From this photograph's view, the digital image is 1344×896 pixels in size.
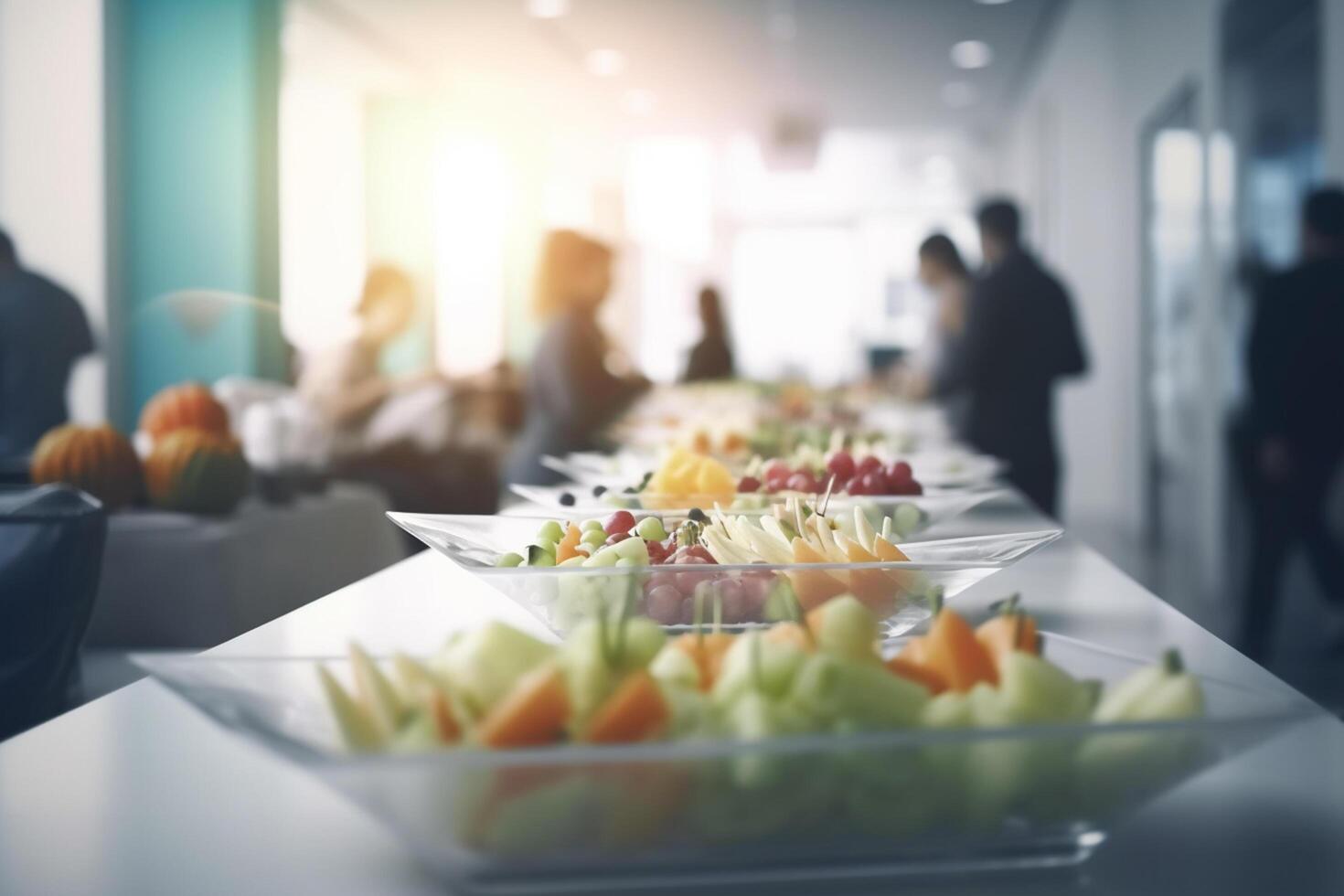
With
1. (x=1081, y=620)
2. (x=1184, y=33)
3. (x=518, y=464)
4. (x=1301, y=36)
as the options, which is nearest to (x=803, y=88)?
(x=1184, y=33)

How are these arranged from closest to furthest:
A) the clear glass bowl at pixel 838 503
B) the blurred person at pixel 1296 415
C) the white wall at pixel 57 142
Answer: the clear glass bowl at pixel 838 503 < the blurred person at pixel 1296 415 < the white wall at pixel 57 142

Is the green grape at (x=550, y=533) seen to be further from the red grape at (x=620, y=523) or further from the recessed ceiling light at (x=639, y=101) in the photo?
the recessed ceiling light at (x=639, y=101)

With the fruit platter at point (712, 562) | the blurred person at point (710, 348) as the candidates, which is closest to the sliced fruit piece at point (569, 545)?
the fruit platter at point (712, 562)

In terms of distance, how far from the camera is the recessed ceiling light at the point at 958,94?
9.91 m

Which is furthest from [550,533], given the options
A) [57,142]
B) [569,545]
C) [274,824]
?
[57,142]

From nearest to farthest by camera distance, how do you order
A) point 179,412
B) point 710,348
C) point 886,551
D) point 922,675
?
point 922,675
point 886,551
point 179,412
point 710,348

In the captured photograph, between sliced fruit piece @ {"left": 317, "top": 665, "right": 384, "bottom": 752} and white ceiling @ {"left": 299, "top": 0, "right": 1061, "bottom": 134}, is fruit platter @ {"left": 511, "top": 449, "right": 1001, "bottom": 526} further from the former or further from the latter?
white ceiling @ {"left": 299, "top": 0, "right": 1061, "bottom": 134}

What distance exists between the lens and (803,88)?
988cm

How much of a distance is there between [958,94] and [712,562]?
9974 mm

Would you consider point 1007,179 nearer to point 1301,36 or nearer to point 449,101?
point 449,101

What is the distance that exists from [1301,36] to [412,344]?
6591mm

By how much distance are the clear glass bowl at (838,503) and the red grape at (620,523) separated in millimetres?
163

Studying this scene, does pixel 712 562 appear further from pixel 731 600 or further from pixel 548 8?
pixel 548 8

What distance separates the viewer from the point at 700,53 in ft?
28.5
